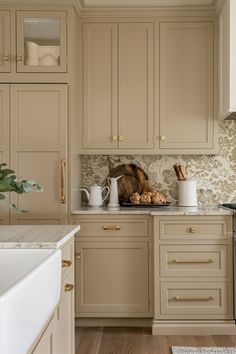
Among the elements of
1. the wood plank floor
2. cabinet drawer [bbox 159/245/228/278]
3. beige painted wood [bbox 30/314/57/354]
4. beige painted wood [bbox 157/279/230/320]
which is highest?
beige painted wood [bbox 30/314/57/354]

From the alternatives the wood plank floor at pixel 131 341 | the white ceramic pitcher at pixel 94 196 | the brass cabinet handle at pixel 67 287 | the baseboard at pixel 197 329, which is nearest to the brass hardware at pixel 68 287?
the brass cabinet handle at pixel 67 287

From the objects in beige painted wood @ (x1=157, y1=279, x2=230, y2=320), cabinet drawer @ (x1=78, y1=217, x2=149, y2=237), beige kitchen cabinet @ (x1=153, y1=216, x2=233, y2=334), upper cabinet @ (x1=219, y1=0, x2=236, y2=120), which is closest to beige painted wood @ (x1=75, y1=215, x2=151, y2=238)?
cabinet drawer @ (x1=78, y1=217, x2=149, y2=237)

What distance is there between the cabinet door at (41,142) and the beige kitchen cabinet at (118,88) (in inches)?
14.6

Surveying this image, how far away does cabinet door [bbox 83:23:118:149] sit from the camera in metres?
3.52

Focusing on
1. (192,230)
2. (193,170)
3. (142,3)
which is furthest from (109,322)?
(142,3)

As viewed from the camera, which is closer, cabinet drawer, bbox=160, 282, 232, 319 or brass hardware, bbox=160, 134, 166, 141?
cabinet drawer, bbox=160, 282, 232, 319

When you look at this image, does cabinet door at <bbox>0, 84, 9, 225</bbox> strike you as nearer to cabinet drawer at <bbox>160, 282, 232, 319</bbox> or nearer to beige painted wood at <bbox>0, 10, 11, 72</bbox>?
beige painted wood at <bbox>0, 10, 11, 72</bbox>

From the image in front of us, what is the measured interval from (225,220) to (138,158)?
984 mm

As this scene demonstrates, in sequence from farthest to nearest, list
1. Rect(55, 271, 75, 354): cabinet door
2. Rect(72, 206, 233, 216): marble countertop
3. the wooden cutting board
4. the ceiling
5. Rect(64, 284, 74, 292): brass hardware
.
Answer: the wooden cutting board → the ceiling → Rect(72, 206, 233, 216): marble countertop → Rect(64, 284, 74, 292): brass hardware → Rect(55, 271, 75, 354): cabinet door

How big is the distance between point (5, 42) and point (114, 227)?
155cm

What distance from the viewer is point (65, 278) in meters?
1.81

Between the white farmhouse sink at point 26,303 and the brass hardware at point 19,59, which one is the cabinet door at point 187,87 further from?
the white farmhouse sink at point 26,303

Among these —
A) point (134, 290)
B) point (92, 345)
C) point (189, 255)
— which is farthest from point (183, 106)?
point (92, 345)

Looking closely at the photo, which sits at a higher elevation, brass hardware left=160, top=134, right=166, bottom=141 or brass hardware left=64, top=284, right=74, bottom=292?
brass hardware left=160, top=134, right=166, bottom=141
